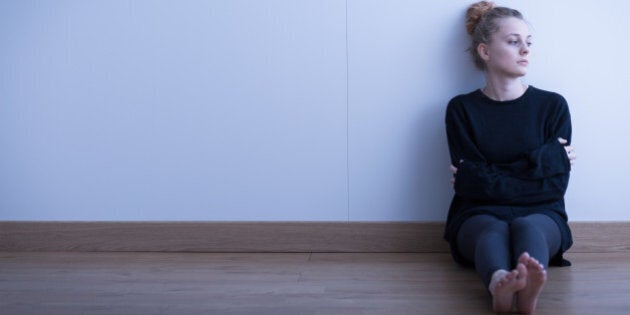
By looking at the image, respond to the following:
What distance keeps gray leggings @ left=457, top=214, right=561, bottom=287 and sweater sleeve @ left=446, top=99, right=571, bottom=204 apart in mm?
71

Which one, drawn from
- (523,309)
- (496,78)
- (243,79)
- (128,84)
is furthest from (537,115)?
(128,84)

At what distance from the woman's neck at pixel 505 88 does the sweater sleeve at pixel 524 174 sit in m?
0.12

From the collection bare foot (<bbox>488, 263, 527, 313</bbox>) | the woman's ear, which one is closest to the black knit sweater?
the woman's ear

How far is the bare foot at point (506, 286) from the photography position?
117cm

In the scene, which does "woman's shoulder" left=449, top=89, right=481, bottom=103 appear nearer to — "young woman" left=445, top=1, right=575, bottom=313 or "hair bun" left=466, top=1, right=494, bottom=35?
"young woman" left=445, top=1, right=575, bottom=313

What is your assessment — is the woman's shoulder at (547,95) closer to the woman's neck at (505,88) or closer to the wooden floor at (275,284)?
the woman's neck at (505,88)

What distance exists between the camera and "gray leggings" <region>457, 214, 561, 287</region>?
132 centimetres

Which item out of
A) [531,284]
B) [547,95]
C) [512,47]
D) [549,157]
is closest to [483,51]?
[512,47]

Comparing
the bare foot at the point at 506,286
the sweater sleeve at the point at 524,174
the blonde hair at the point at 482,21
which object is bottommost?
the bare foot at the point at 506,286

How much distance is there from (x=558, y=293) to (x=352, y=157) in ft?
2.40

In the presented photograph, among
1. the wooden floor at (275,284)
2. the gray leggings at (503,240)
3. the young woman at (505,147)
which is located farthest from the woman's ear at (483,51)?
the wooden floor at (275,284)

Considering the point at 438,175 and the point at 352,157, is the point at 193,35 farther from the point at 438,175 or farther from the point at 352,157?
the point at 438,175

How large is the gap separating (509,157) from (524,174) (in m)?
0.08

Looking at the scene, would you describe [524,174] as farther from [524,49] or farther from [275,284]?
[275,284]
